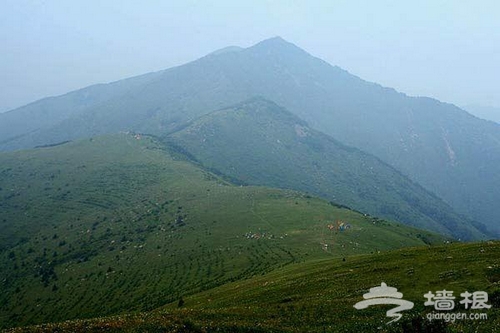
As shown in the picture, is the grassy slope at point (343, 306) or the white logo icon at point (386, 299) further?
the white logo icon at point (386, 299)

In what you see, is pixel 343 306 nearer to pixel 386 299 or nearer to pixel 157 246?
pixel 386 299

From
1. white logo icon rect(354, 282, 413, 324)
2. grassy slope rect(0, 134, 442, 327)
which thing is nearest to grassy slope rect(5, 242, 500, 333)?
white logo icon rect(354, 282, 413, 324)

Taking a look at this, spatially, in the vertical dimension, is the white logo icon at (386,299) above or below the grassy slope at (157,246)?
above

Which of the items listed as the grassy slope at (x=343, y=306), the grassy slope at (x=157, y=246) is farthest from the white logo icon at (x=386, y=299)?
the grassy slope at (x=157, y=246)

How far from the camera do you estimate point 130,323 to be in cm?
2897

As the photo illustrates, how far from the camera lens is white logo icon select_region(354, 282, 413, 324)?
97.3ft

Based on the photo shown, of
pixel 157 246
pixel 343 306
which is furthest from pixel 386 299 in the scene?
pixel 157 246

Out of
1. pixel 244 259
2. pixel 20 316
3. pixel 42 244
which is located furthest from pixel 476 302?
pixel 42 244

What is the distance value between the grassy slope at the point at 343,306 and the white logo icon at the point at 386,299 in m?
0.59

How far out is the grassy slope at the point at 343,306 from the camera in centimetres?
2697

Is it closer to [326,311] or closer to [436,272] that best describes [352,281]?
[436,272]

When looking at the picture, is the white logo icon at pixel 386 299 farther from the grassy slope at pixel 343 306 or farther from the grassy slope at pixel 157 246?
the grassy slope at pixel 157 246

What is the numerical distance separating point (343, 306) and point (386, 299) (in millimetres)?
3568

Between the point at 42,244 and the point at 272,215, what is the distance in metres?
95.5
